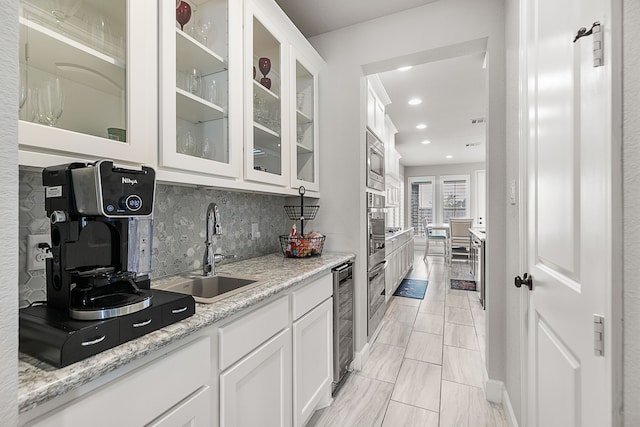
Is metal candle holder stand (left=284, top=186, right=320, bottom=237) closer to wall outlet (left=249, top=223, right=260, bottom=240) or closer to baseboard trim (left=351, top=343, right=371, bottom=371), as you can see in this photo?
wall outlet (left=249, top=223, right=260, bottom=240)

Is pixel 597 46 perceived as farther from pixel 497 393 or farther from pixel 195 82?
pixel 497 393

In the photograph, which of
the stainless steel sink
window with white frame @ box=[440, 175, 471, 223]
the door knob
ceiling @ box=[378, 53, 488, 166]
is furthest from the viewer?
window with white frame @ box=[440, 175, 471, 223]

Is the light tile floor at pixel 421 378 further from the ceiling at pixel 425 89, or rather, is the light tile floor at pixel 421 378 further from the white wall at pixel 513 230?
the ceiling at pixel 425 89

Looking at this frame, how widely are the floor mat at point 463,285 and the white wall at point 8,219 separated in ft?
16.3

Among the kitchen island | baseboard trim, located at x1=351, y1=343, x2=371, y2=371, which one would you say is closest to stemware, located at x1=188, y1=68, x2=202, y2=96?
baseboard trim, located at x1=351, y1=343, x2=371, y2=371

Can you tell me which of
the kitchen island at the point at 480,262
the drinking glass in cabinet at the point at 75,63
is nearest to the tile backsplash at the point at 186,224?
the drinking glass in cabinet at the point at 75,63

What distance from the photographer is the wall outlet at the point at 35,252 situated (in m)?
0.96

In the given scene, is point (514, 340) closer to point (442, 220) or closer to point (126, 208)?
Result: point (126, 208)

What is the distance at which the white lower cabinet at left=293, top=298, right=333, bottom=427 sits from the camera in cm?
146

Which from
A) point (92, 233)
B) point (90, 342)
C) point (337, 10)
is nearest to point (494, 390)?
point (90, 342)

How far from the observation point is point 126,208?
2.53 feet

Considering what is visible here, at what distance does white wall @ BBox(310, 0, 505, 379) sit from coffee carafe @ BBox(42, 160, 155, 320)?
1.62 meters

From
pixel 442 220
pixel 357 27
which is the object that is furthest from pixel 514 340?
pixel 442 220

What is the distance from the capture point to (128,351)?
0.69m
